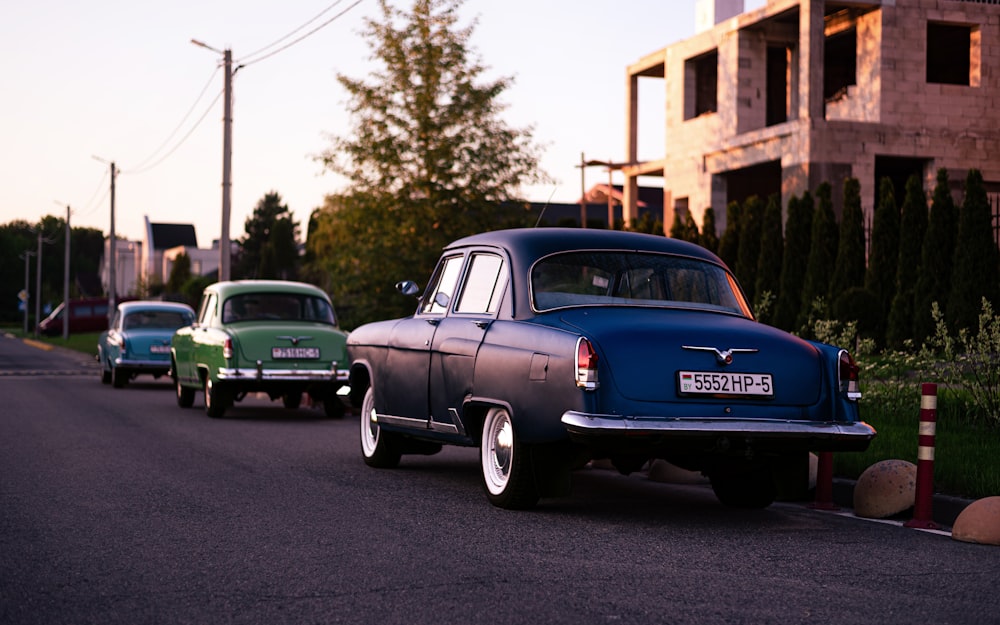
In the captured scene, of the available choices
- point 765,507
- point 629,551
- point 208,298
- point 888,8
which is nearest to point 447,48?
point 888,8

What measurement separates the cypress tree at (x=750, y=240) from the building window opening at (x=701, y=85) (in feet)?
32.5

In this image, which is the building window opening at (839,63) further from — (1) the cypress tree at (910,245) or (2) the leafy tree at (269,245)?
(2) the leafy tree at (269,245)

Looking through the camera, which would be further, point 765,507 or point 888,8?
point 888,8

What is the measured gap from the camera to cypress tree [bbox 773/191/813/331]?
2483 centimetres

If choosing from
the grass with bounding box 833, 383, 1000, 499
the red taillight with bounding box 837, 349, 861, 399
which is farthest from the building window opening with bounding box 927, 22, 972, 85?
the red taillight with bounding box 837, 349, 861, 399

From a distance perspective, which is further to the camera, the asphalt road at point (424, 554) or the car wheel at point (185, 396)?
the car wheel at point (185, 396)

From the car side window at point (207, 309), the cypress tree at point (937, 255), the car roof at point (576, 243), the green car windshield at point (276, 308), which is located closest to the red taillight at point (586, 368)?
the car roof at point (576, 243)

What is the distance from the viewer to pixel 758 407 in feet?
25.5

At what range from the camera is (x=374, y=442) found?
36.2 feet

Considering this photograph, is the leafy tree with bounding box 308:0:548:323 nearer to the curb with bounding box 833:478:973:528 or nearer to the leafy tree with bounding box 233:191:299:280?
the curb with bounding box 833:478:973:528

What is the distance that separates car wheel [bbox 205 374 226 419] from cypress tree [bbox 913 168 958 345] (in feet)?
37.3

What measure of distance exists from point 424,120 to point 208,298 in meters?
11.3

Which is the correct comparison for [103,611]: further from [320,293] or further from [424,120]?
[424,120]

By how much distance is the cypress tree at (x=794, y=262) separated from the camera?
2483 cm
